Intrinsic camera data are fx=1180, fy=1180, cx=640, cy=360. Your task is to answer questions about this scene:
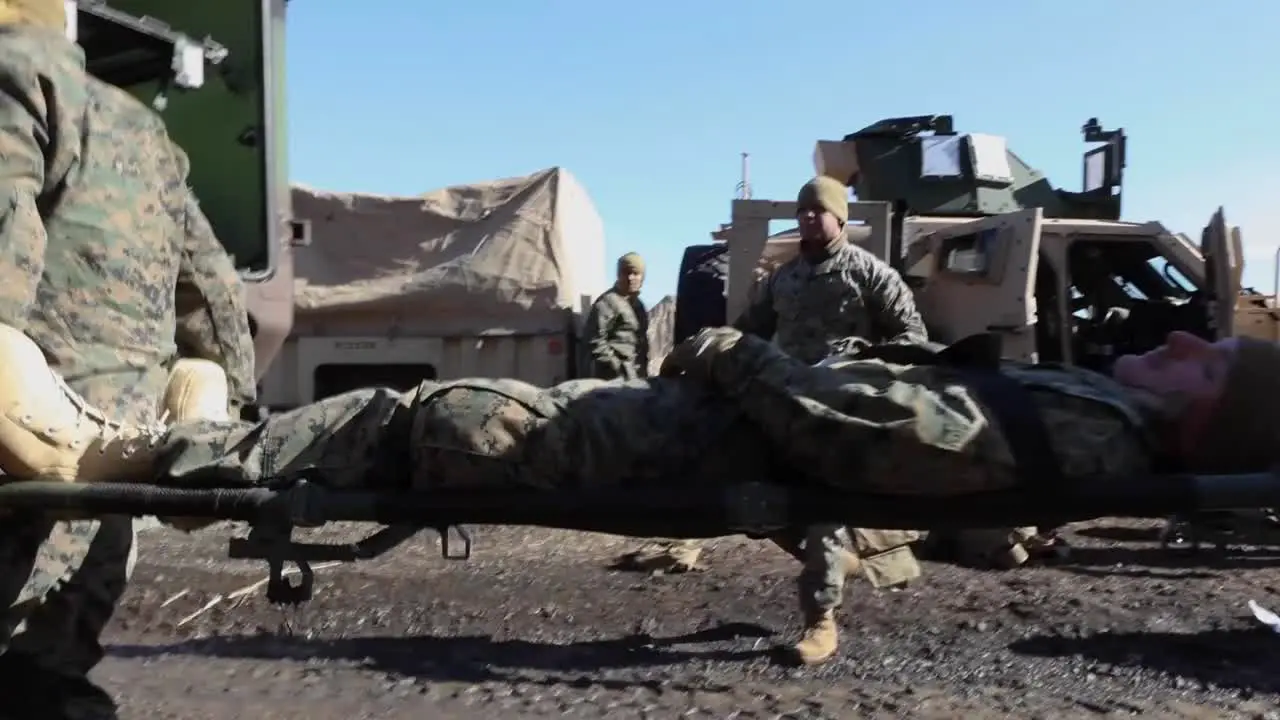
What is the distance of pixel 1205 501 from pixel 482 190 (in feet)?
19.4

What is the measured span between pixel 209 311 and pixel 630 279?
15.0 feet

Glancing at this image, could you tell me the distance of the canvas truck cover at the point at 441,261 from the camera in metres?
6.99

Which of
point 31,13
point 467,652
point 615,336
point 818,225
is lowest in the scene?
point 467,652

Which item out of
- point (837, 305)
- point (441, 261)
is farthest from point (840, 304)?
point (441, 261)

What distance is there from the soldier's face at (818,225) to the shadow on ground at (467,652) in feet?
4.38

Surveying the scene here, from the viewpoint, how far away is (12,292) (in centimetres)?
191

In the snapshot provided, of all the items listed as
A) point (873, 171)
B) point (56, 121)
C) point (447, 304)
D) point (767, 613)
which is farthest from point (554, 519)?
point (873, 171)

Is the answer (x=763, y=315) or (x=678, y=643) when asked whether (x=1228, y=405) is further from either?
(x=763, y=315)

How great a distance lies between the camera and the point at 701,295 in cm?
673

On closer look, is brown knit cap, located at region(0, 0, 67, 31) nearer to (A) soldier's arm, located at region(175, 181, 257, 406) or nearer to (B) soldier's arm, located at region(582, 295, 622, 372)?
(A) soldier's arm, located at region(175, 181, 257, 406)

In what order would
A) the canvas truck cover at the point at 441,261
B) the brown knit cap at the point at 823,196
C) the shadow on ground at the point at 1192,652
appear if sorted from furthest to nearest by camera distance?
the canvas truck cover at the point at 441,261
the brown knit cap at the point at 823,196
the shadow on ground at the point at 1192,652

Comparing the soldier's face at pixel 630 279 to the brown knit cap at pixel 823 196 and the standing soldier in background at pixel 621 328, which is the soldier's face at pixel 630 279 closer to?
the standing soldier in background at pixel 621 328

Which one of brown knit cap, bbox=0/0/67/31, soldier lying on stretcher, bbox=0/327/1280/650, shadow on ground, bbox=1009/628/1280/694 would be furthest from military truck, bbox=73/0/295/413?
shadow on ground, bbox=1009/628/1280/694

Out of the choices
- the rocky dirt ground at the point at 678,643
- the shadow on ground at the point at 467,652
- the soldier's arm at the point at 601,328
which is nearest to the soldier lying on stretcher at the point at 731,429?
the rocky dirt ground at the point at 678,643
